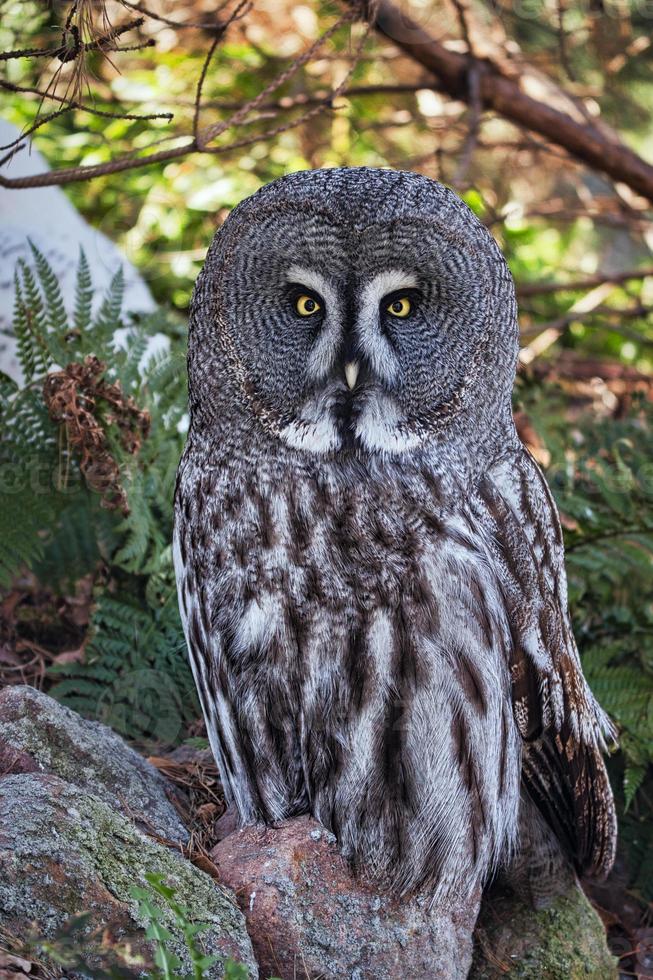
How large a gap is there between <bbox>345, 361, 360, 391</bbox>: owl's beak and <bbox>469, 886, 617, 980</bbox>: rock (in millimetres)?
1407

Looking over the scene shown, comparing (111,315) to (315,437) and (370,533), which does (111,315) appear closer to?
(315,437)

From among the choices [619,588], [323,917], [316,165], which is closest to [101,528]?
[323,917]

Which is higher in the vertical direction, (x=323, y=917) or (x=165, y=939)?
(x=165, y=939)

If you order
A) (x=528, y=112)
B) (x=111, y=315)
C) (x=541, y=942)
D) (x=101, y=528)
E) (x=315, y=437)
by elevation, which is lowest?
(x=541, y=942)

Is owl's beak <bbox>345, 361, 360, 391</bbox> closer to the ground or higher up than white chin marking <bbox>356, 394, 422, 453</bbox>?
higher up

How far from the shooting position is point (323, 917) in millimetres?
2344

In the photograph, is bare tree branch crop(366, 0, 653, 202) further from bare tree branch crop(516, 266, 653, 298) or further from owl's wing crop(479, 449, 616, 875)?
owl's wing crop(479, 449, 616, 875)

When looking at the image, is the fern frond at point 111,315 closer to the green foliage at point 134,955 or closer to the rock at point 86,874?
the rock at point 86,874

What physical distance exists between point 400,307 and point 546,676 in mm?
934

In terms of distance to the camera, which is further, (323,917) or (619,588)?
(619,588)

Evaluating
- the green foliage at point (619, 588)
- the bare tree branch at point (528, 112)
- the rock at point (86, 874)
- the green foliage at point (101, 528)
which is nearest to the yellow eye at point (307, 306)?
the green foliage at point (101, 528)

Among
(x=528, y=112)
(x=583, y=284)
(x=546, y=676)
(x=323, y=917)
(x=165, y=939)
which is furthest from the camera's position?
(x=583, y=284)

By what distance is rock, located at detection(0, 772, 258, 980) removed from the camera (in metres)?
1.87

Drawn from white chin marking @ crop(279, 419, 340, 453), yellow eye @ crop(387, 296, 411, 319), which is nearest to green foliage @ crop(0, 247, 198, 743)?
white chin marking @ crop(279, 419, 340, 453)
